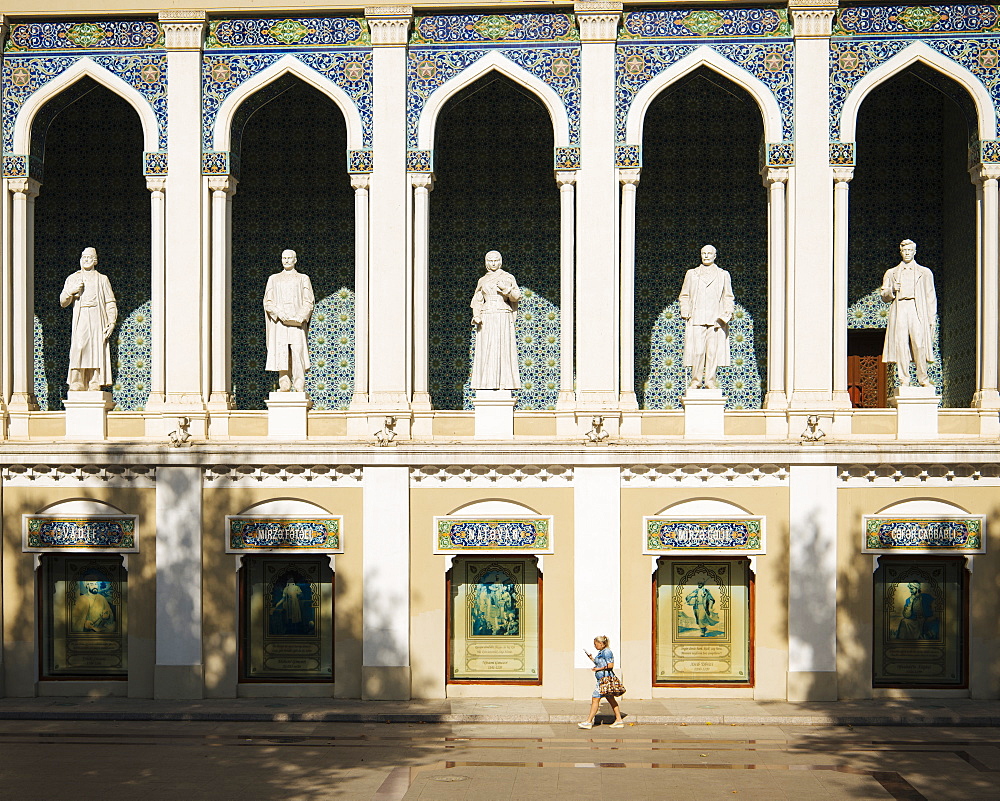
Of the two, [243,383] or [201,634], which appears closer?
[201,634]

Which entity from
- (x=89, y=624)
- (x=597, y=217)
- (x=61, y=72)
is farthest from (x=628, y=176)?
(x=89, y=624)

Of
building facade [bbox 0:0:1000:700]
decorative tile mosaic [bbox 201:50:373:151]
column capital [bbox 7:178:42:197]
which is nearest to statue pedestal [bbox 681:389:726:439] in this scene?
building facade [bbox 0:0:1000:700]

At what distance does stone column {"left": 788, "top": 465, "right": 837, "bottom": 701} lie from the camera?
17.3 m

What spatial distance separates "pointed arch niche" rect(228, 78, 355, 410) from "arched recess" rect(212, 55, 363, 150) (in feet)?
6.54

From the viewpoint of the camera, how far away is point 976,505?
17.4 metres

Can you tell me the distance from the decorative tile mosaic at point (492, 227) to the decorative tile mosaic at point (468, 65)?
204cm

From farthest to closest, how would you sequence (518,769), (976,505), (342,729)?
(976,505), (342,729), (518,769)

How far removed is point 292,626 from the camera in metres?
18.0

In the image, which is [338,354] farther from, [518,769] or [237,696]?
[518,769]

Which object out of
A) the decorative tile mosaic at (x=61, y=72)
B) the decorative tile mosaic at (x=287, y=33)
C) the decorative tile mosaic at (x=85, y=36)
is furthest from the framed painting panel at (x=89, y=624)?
the decorative tile mosaic at (x=287, y=33)

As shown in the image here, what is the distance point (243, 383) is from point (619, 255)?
261 inches

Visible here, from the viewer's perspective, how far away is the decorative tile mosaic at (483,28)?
18.2 meters

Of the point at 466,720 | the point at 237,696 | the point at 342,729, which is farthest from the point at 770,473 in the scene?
the point at 237,696

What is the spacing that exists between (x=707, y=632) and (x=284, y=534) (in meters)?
6.21
